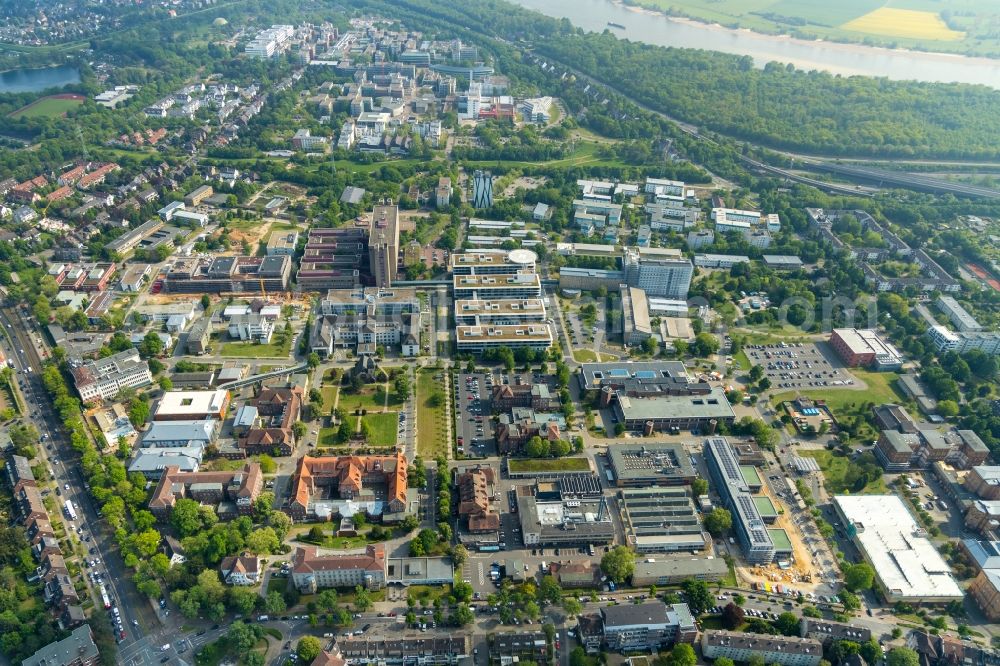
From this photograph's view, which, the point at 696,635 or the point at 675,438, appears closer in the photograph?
the point at 696,635

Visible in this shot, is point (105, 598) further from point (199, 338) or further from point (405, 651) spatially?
point (199, 338)

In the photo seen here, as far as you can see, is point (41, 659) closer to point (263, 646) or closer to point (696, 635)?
point (263, 646)

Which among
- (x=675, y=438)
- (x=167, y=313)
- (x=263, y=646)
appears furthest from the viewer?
(x=167, y=313)

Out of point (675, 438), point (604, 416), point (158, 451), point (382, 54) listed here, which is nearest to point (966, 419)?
point (675, 438)

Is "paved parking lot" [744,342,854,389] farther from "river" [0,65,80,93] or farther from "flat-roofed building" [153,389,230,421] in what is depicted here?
"river" [0,65,80,93]

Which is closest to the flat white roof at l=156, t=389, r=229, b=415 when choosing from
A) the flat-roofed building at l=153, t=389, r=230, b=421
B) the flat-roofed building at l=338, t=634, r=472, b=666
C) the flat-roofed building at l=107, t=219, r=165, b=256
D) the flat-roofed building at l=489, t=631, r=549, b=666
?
the flat-roofed building at l=153, t=389, r=230, b=421

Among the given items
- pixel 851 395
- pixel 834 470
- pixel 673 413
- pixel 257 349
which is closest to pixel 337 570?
pixel 257 349

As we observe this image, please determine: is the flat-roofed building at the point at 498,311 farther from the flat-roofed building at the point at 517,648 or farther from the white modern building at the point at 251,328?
the flat-roofed building at the point at 517,648
